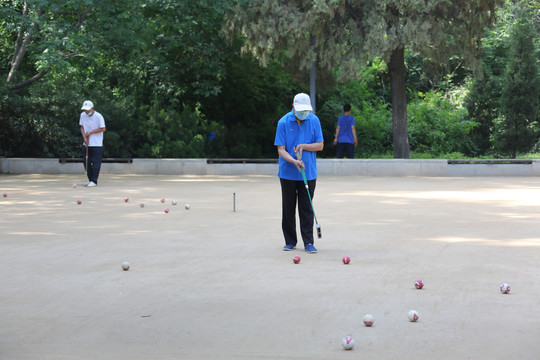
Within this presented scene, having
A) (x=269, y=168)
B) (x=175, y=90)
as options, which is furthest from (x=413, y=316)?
(x=175, y=90)

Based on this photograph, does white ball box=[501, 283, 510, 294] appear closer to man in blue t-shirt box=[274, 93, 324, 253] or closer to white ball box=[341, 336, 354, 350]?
white ball box=[341, 336, 354, 350]

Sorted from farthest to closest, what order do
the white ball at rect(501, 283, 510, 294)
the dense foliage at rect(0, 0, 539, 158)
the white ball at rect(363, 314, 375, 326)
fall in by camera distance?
the dense foliage at rect(0, 0, 539, 158) < the white ball at rect(501, 283, 510, 294) < the white ball at rect(363, 314, 375, 326)

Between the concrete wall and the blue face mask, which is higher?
the blue face mask

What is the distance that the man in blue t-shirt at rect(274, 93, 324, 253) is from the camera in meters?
8.73

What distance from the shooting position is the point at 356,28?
2194cm

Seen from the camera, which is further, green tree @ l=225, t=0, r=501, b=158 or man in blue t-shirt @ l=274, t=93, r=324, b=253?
green tree @ l=225, t=0, r=501, b=158

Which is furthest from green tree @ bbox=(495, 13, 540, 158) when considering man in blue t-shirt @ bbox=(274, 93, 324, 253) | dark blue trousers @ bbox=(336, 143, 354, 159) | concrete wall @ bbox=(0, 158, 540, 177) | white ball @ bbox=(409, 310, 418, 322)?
white ball @ bbox=(409, 310, 418, 322)

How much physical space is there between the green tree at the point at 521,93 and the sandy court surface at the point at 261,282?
13205mm

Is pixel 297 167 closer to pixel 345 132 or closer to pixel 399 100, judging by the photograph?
pixel 345 132

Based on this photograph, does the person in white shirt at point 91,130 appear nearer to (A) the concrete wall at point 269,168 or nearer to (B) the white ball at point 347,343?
(A) the concrete wall at point 269,168

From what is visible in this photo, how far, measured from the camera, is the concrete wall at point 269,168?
2103cm

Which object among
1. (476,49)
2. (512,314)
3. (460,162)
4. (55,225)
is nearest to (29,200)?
(55,225)

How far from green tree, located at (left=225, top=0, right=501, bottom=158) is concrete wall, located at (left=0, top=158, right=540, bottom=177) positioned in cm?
263

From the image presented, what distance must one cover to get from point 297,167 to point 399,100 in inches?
599
